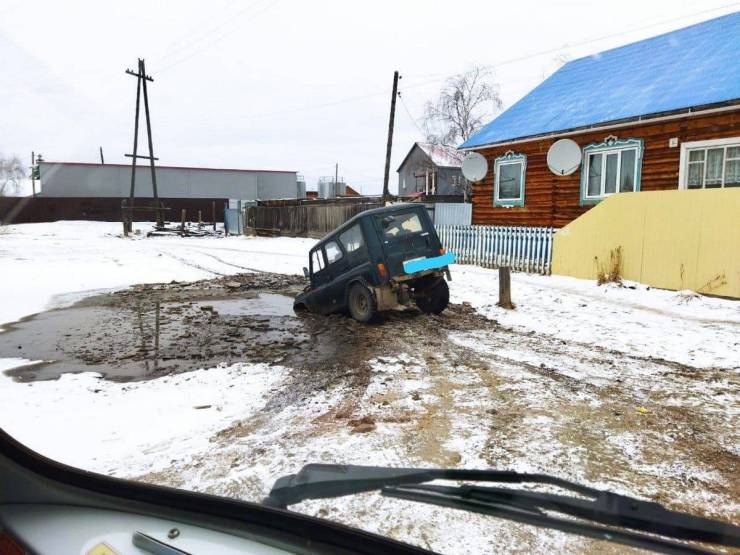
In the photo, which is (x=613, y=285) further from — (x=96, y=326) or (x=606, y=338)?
(x=96, y=326)

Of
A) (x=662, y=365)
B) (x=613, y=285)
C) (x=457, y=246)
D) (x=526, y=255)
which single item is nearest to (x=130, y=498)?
(x=662, y=365)

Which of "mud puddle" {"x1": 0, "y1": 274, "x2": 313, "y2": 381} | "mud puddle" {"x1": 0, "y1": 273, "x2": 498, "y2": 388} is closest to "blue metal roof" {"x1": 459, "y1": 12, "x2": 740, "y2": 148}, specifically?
"mud puddle" {"x1": 0, "y1": 273, "x2": 498, "y2": 388}

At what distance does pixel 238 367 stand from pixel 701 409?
4922 millimetres

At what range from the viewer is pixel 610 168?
14828mm

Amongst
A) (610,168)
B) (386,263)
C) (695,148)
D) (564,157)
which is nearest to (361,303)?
(386,263)

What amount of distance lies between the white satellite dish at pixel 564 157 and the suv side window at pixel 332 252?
30.6 feet

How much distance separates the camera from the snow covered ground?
319 cm

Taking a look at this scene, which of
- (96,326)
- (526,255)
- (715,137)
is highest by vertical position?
(715,137)

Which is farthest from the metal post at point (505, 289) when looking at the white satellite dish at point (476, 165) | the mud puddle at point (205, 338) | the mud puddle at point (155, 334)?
the white satellite dish at point (476, 165)

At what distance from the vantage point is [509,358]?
21.1 feet

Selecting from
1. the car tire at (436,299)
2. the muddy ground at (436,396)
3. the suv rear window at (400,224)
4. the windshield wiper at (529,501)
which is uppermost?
the suv rear window at (400,224)

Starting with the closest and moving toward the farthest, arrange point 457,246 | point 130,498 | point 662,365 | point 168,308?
1. point 130,498
2. point 662,365
3. point 168,308
4. point 457,246

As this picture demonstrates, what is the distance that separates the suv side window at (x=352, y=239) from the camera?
28.1 feet

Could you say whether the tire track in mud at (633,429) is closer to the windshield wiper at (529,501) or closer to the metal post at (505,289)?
the windshield wiper at (529,501)
